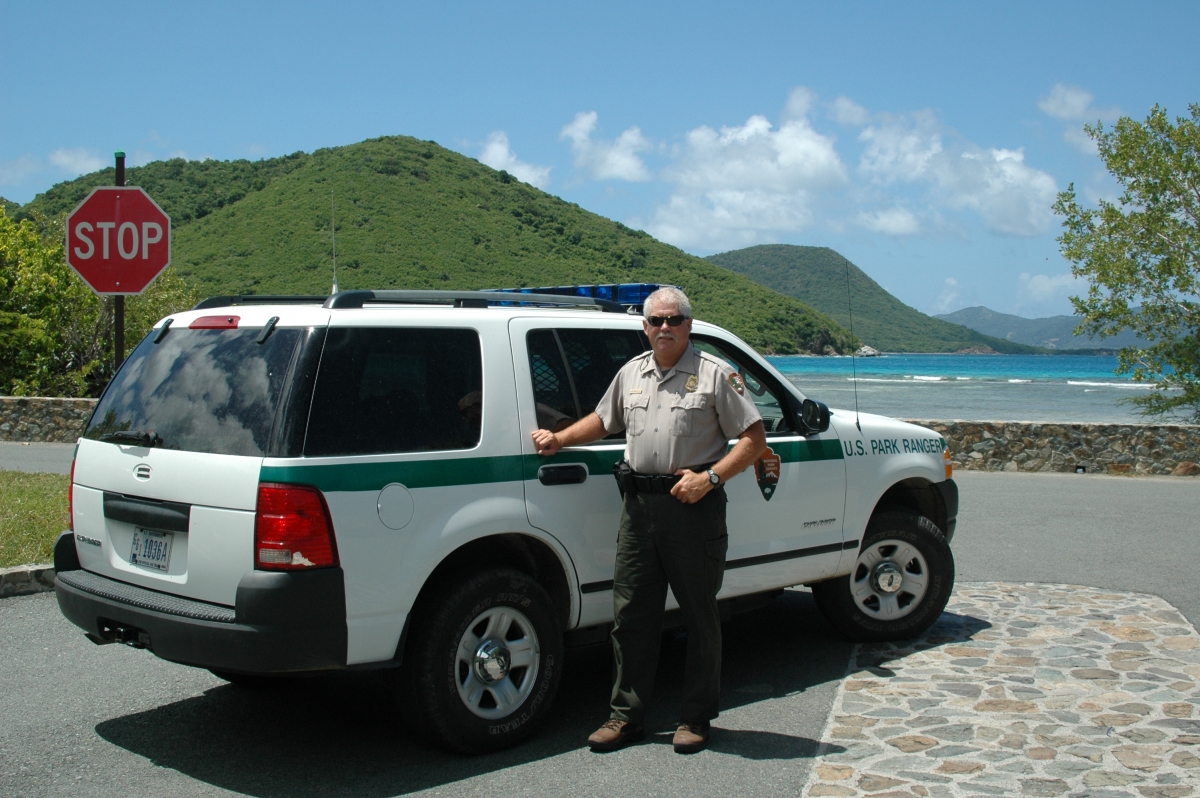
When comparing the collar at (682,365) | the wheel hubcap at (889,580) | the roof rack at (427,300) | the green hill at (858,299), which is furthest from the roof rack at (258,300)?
the green hill at (858,299)

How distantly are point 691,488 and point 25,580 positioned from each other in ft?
17.1

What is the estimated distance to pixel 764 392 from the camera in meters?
5.64

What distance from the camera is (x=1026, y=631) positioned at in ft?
20.9

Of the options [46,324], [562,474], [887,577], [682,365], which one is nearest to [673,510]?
[562,474]

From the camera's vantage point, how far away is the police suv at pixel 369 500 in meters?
3.83

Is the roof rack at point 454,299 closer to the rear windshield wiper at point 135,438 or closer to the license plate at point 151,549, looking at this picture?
the rear windshield wiper at point 135,438

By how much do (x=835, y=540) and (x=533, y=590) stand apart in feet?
6.71

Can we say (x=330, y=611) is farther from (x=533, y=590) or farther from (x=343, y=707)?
(x=343, y=707)

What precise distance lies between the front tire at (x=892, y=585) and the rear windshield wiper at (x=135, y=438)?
11.9 feet

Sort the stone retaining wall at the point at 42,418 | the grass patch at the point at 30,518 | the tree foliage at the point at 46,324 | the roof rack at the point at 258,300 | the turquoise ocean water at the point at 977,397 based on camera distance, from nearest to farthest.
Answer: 1. the roof rack at the point at 258,300
2. the grass patch at the point at 30,518
3. the stone retaining wall at the point at 42,418
4. the tree foliage at the point at 46,324
5. the turquoise ocean water at the point at 977,397

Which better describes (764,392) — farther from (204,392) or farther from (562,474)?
(204,392)

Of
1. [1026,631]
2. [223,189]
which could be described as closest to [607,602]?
[1026,631]

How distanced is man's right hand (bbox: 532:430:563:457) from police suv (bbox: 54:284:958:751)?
48mm

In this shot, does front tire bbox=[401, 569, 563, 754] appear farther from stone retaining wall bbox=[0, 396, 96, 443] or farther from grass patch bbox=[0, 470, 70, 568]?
stone retaining wall bbox=[0, 396, 96, 443]
